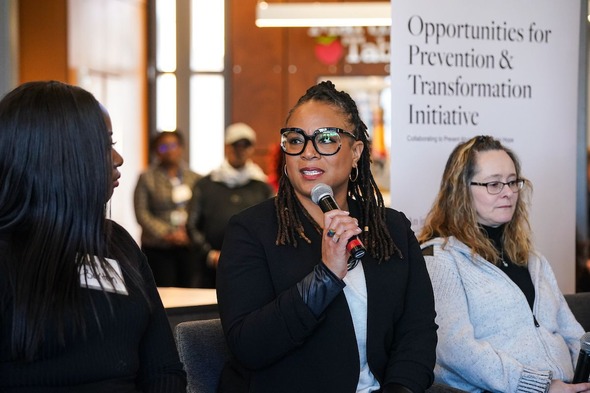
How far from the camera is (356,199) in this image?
117 inches

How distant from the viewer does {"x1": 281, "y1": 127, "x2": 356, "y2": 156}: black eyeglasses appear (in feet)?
9.09

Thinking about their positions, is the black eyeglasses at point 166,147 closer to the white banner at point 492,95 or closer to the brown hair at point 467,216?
the white banner at point 492,95

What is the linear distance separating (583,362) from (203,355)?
1.27m

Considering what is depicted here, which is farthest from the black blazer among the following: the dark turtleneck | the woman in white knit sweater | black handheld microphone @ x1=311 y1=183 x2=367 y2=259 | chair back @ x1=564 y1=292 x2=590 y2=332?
chair back @ x1=564 y1=292 x2=590 y2=332

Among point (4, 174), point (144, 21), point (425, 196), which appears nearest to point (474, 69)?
point (425, 196)

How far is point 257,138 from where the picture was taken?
434 inches

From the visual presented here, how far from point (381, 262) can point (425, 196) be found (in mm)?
1352

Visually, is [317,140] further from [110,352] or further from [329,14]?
[329,14]

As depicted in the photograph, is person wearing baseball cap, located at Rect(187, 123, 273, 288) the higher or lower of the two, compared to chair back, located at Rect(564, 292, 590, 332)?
higher

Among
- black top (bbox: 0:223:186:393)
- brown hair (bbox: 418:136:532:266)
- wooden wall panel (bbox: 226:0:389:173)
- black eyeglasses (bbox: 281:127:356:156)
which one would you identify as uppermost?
wooden wall panel (bbox: 226:0:389:173)

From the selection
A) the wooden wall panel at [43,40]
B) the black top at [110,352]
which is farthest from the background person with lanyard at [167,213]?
the black top at [110,352]

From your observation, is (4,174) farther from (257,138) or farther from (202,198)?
(257,138)

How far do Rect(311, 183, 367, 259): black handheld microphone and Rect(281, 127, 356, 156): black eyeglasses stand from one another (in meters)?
0.13

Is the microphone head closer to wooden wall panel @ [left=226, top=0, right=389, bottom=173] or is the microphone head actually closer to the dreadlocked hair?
the dreadlocked hair
